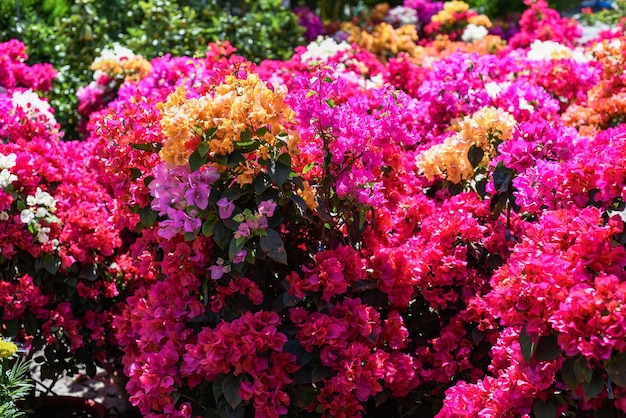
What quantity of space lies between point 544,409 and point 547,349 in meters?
0.20

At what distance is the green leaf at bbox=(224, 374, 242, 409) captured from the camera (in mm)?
2022

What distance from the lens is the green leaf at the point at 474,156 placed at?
2682 mm

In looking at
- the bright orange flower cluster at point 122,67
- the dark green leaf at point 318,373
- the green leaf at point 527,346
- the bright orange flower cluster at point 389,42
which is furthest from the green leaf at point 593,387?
the bright orange flower cluster at point 389,42

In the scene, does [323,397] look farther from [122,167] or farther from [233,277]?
[122,167]

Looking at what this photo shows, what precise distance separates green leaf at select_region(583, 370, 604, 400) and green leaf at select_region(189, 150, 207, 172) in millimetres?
1083

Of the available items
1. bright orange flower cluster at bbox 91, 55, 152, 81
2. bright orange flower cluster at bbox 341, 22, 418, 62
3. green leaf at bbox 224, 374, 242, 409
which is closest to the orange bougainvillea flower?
green leaf at bbox 224, 374, 242, 409

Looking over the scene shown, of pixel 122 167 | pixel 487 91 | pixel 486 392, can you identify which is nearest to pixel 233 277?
pixel 122 167

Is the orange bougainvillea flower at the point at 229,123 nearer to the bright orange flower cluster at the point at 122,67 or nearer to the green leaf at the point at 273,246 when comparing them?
the green leaf at the point at 273,246

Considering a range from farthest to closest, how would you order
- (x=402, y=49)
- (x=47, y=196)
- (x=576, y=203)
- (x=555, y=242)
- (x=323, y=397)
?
(x=402, y=49) < (x=47, y=196) < (x=323, y=397) < (x=576, y=203) < (x=555, y=242)

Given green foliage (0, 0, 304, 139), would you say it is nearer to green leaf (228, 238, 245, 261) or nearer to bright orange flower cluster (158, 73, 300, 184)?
bright orange flower cluster (158, 73, 300, 184)

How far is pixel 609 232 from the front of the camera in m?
1.66

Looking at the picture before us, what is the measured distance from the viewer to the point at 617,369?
5.05 ft

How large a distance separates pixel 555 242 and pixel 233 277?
88cm

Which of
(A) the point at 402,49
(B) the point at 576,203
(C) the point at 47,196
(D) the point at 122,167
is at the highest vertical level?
(B) the point at 576,203
